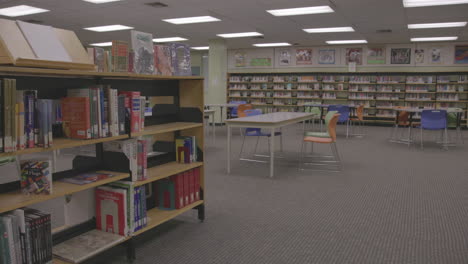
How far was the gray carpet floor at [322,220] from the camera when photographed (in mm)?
2621

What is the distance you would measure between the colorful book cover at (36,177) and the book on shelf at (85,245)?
0.46 m

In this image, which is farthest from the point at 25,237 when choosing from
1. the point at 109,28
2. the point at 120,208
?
the point at 109,28

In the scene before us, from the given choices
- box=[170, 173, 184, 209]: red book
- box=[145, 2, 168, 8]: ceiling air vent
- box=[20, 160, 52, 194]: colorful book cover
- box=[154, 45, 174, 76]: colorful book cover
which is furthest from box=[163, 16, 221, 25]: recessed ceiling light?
box=[20, 160, 52, 194]: colorful book cover

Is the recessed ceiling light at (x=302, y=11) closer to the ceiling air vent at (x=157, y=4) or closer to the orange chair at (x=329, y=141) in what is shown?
the ceiling air vent at (x=157, y=4)

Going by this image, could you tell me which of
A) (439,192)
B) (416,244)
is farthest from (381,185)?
(416,244)

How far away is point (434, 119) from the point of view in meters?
7.33

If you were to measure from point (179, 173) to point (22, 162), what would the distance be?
1.27m

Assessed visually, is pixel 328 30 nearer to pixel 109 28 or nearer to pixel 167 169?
pixel 109 28

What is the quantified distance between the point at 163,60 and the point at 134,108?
54cm

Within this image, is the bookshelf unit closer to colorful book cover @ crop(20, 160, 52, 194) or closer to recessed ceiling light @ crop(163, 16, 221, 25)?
colorful book cover @ crop(20, 160, 52, 194)

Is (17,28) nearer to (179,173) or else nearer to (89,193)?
(89,193)

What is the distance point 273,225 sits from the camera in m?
3.19

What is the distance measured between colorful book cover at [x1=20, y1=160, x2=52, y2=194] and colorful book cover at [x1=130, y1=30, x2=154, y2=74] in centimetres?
93

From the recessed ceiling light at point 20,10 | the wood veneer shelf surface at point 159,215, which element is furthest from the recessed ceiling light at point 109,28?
the wood veneer shelf surface at point 159,215
